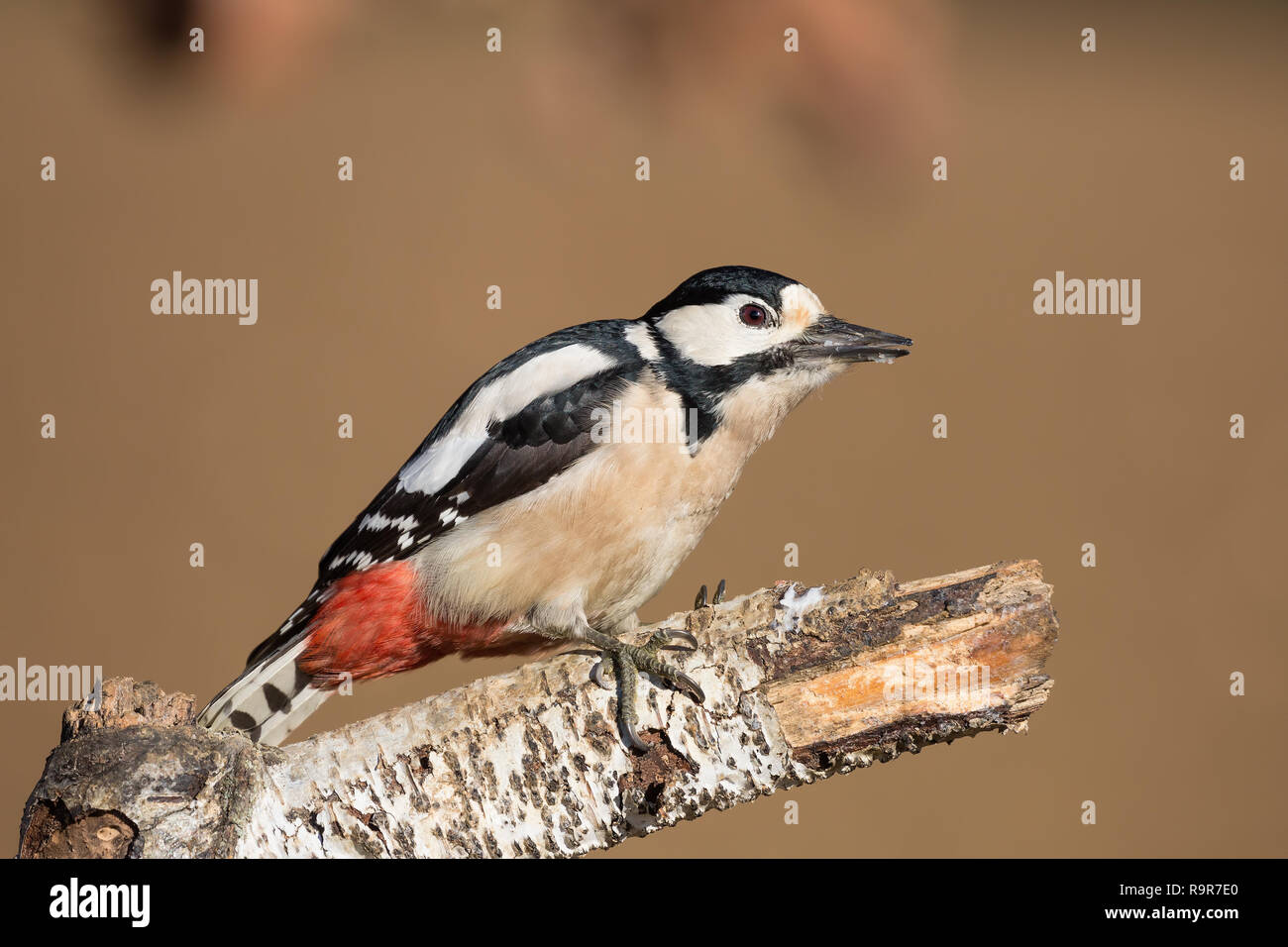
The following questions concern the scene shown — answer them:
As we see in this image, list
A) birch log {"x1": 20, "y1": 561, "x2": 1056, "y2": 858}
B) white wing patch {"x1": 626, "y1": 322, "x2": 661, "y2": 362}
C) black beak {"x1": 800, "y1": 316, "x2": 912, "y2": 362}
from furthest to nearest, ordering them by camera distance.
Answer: white wing patch {"x1": 626, "y1": 322, "x2": 661, "y2": 362}
black beak {"x1": 800, "y1": 316, "x2": 912, "y2": 362}
birch log {"x1": 20, "y1": 561, "x2": 1056, "y2": 858}

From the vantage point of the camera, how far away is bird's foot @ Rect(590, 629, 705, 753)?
1.65 m

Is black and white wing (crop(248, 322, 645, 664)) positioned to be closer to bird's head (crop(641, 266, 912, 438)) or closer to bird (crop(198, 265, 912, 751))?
bird (crop(198, 265, 912, 751))

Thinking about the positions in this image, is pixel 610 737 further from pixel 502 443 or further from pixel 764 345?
pixel 764 345

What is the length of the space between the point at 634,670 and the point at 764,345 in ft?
2.32

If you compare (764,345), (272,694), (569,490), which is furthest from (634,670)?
(272,694)

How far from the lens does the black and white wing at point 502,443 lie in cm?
202

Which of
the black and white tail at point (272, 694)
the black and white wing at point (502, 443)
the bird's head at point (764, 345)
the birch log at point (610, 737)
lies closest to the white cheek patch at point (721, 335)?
the bird's head at point (764, 345)

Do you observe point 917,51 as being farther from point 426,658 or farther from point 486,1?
point 426,658

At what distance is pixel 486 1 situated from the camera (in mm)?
5637

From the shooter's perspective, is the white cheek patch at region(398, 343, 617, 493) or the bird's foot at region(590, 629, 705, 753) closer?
the bird's foot at region(590, 629, 705, 753)

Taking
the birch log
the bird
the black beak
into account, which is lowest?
the birch log

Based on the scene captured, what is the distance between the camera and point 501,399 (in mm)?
2104

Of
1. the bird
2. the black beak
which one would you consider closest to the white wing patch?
the bird

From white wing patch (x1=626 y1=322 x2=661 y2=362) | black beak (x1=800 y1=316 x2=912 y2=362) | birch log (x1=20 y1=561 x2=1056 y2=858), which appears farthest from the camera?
white wing patch (x1=626 y1=322 x2=661 y2=362)
